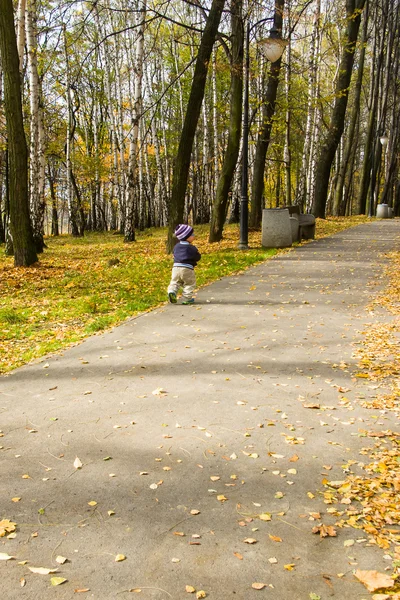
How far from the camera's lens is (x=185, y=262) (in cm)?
862

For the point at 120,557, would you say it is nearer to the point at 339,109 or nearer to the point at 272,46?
the point at 272,46

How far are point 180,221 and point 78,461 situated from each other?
454 inches

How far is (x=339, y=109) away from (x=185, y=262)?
1732 cm

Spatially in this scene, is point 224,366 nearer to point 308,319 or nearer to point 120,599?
point 308,319

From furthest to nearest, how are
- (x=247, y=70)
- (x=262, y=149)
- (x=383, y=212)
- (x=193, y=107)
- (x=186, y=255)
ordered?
(x=383, y=212)
(x=262, y=149)
(x=193, y=107)
(x=247, y=70)
(x=186, y=255)

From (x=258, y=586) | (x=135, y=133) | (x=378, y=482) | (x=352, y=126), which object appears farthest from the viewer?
(x=352, y=126)

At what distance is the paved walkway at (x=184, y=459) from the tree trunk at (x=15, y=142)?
6387 millimetres

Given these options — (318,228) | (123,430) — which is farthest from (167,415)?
(318,228)

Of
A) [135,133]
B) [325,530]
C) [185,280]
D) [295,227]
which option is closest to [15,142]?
[185,280]

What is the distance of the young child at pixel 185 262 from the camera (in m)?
8.58

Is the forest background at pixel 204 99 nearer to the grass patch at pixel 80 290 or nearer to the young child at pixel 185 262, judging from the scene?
the grass patch at pixel 80 290

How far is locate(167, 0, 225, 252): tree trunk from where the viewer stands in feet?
46.3

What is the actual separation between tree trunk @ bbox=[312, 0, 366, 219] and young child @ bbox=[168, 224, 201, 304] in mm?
14855

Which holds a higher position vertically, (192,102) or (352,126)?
(352,126)
